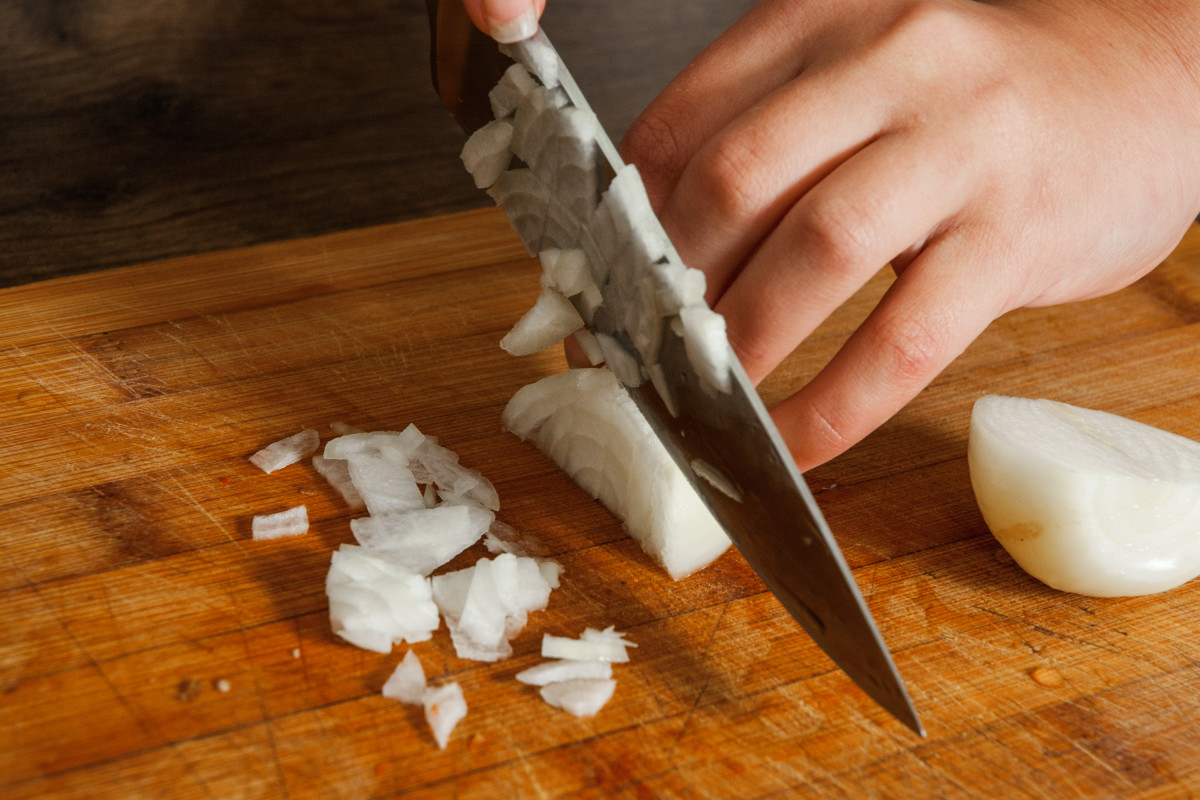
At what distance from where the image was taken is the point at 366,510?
1.14 meters

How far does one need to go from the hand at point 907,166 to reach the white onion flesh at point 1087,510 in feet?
0.46

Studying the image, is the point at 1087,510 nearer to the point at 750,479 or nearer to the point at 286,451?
the point at 750,479

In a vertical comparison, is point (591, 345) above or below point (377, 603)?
above

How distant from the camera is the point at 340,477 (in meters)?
1.16

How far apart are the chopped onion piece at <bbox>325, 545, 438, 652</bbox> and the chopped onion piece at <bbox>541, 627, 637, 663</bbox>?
12 cm

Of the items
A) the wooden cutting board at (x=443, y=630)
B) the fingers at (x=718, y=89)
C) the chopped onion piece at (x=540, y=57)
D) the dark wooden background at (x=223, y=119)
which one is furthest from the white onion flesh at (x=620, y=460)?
the dark wooden background at (x=223, y=119)

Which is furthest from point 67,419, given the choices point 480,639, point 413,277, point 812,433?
point 812,433

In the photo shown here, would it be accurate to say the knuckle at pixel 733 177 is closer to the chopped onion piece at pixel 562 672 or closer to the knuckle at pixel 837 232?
the knuckle at pixel 837 232

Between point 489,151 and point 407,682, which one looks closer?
point 407,682

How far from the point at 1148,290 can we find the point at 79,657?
5.11 feet

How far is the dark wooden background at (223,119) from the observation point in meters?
1.60

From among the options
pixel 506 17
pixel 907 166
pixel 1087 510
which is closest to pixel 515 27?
pixel 506 17

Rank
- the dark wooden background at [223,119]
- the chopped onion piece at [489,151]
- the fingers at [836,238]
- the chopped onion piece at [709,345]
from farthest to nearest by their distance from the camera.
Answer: the dark wooden background at [223,119] → the chopped onion piece at [489,151] → the fingers at [836,238] → the chopped onion piece at [709,345]

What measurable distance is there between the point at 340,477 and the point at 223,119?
2.85ft
